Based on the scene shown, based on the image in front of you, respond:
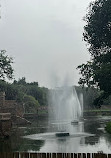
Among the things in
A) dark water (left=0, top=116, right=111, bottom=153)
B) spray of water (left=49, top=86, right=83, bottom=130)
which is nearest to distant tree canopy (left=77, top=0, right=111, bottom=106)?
dark water (left=0, top=116, right=111, bottom=153)

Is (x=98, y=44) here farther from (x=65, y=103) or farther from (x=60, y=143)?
(x=65, y=103)

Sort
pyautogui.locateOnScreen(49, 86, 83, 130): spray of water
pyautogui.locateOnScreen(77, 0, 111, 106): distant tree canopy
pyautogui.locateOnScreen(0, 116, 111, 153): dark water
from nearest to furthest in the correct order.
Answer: pyautogui.locateOnScreen(0, 116, 111, 153): dark water → pyautogui.locateOnScreen(77, 0, 111, 106): distant tree canopy → pyautogui.locateOnScreen(49, 86, 83, 130): spray of water

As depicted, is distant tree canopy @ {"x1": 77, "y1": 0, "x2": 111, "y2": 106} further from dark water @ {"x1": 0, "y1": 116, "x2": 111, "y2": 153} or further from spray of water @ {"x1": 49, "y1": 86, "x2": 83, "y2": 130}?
spray of water @ {"x1": 49, "y1": 86, "x2": 83, "y2": 130}

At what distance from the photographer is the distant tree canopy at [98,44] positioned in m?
35.9

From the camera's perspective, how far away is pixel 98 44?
39156mm

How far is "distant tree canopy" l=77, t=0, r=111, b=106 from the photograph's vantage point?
35862 mm

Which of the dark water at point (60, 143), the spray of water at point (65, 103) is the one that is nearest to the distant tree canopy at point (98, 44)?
the dark water at point (60, 143)

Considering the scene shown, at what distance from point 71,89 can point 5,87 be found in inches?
1567

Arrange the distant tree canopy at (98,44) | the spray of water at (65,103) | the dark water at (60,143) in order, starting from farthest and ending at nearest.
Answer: the spray of water at (65,103)
the distant tree canopy at (98,44)
the dark water at (60,143)

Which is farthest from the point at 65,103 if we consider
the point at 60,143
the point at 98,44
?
the point at 60,143

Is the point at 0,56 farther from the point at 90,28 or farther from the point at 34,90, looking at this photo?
the point at 34,90

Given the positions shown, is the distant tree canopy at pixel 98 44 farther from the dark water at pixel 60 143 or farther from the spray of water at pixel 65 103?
the spray of water at pixel 65 103

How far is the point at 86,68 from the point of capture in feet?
134

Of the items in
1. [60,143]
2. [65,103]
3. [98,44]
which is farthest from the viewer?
[65,103]
